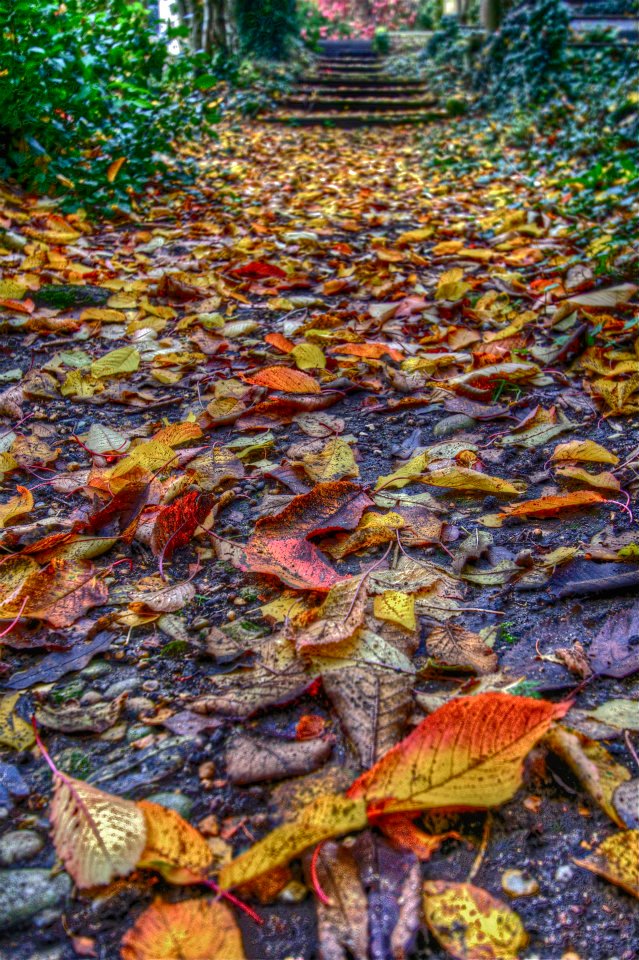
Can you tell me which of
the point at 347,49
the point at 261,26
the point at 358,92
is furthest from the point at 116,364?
the point at 347,49

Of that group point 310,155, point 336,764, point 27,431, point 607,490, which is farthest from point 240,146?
point 336,764

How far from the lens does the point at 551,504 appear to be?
1669 millimetres

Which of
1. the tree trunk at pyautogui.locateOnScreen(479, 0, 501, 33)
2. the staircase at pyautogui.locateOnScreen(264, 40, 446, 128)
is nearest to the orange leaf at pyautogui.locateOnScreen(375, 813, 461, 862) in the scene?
the staircase at pyautogui.locateOnScreen(264, 40, 446, 128)

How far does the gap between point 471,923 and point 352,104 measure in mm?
11212

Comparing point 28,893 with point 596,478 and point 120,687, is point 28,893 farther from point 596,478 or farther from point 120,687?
point 596,478

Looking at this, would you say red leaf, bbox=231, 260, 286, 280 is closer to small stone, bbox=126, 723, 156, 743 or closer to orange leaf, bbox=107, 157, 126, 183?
orange leaf, bbox=107, 157, 126, 183

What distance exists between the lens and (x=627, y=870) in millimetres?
917

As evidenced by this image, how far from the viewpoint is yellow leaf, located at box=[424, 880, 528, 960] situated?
838 millimetres

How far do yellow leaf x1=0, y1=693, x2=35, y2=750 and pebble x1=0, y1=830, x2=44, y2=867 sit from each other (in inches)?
6.2

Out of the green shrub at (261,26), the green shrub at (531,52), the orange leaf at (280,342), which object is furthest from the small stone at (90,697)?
the green shrub at (261,26)

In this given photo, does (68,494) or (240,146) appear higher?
(240,146)

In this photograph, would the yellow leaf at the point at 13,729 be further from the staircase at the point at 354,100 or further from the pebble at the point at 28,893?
the staircase at the point at 354,100

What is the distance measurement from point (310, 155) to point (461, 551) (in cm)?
678

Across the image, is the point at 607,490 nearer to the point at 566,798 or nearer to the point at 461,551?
the point at 461,551
